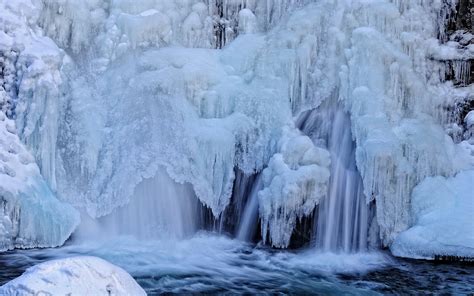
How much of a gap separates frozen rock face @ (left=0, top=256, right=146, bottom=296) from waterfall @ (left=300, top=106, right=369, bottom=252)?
4501 mm

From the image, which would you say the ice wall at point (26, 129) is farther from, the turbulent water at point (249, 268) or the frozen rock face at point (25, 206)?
the turbulent water at point (249, 268)

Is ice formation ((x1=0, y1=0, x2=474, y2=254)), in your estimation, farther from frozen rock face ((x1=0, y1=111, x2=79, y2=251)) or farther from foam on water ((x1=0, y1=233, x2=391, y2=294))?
foam on water ((x1=0, y1=233, x2=391, y2=294))

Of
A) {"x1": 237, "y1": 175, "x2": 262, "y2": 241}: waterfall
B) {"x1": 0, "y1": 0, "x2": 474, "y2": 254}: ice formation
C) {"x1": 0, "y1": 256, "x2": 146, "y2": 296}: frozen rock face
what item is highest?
{"x1": 0, "y1": 0, "x2": 474, "y2": 254}: ice formation

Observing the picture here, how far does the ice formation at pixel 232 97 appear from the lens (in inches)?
352

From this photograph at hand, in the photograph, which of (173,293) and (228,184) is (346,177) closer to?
(228,184)

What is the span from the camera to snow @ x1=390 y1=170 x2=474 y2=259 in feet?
27.6

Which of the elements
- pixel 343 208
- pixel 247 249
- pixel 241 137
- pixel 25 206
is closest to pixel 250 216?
pixel 247 249

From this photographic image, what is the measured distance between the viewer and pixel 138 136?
30.6ft

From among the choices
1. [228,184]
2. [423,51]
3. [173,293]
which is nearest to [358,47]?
[423,51]

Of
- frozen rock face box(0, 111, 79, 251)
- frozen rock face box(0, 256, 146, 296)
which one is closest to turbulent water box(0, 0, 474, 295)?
frozen rock face box(0, 111, 79, 251)

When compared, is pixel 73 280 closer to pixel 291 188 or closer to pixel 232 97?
pixel 291 188

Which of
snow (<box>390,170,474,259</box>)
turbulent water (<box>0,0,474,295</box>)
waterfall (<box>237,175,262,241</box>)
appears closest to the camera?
snow (<box>390,170,474,259</box>)

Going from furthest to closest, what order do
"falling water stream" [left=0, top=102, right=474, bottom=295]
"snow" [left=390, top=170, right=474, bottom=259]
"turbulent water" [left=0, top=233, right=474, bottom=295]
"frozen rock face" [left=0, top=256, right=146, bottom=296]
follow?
1. "snow" [left=390, top=170, right=474, bottom=259]
2. "falling water stream" [left=0, top=102, right=474, bottom=295]
3. "turbulent water" [left=0, top=233, right=474, bottom=295]
4. "frozen rock face" [left=0, top=256, right=146, bottom=296]

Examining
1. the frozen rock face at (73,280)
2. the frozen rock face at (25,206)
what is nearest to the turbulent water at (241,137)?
the frozen rock face at (25,206)
